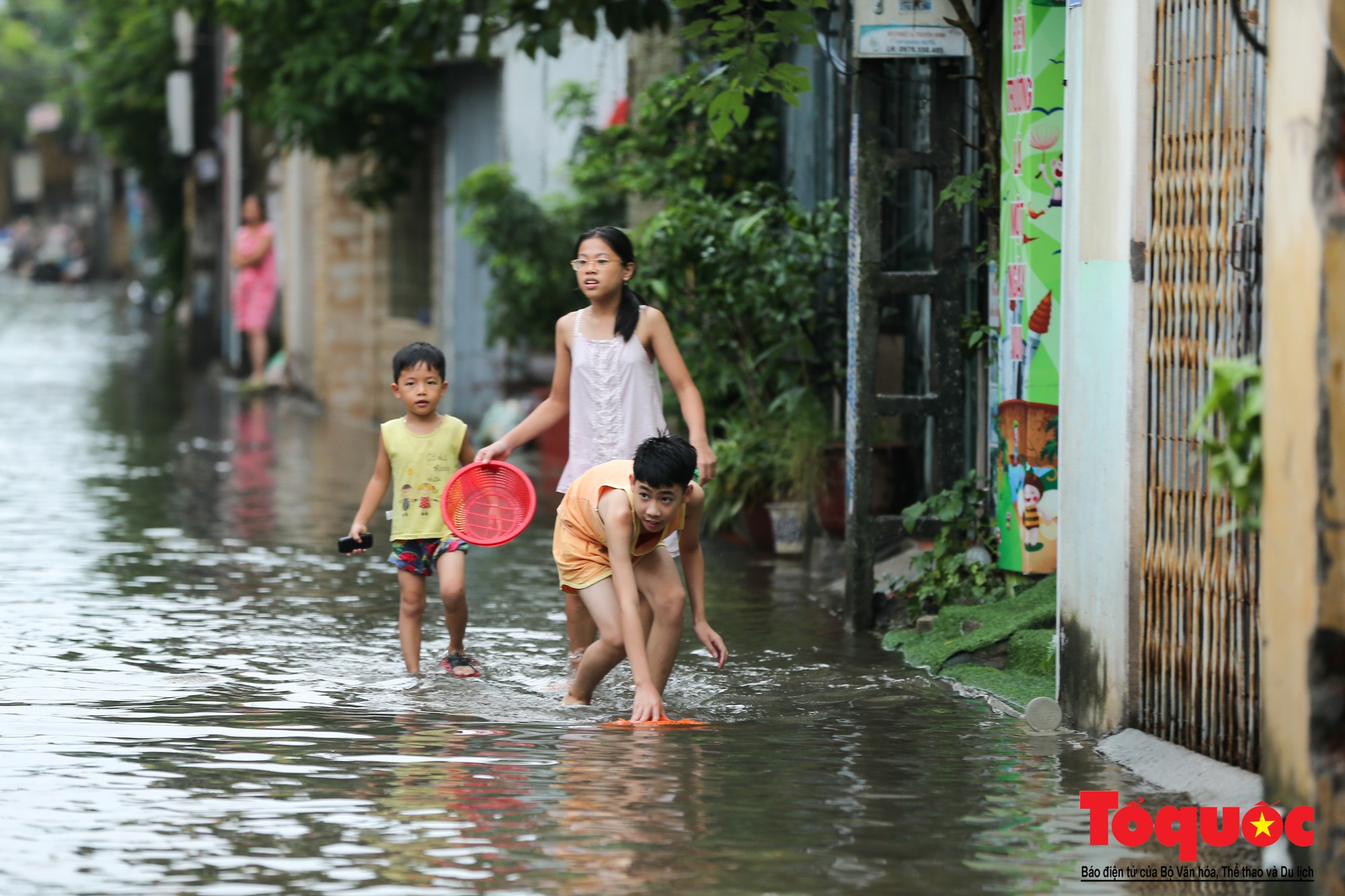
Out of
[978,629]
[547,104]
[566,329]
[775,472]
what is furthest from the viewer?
[547,104]

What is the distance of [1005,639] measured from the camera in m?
7.71

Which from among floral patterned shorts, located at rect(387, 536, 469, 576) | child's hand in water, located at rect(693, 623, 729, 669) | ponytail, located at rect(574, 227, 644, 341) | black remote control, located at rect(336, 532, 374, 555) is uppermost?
ponytail, located at rect(574, 227, 644, 341)

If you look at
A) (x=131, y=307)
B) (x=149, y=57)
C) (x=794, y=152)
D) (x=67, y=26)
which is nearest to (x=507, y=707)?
(x=794, y=152)

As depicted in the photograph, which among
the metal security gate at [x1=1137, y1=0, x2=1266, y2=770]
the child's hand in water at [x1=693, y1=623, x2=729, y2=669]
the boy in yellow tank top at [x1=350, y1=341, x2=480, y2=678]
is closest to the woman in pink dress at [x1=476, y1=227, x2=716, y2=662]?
the boy in yellow tank top at [x1=350, y1=341, x2=480, y2=678]

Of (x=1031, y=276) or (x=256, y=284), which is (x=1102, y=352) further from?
(x=256, y=284)

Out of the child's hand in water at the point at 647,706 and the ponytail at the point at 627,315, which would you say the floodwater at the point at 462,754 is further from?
the ponytail at the point at 627,315

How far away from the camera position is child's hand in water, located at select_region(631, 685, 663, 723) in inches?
253

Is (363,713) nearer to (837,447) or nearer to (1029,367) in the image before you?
(1029,367)

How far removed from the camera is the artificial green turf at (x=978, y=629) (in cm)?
771

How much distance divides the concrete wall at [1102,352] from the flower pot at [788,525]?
174 inches

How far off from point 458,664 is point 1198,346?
126 inches

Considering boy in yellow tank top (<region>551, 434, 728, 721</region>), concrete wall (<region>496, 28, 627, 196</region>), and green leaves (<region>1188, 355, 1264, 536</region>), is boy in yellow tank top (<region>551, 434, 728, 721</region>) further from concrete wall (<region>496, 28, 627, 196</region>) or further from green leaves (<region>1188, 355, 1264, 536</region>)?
concrete wall (<region>496, 28, 627, 196</region>)

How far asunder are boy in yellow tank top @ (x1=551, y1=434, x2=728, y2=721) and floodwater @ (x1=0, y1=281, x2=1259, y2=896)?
226 millimetres

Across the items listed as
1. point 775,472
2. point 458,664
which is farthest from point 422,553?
point 775,472
